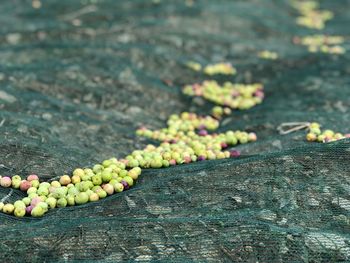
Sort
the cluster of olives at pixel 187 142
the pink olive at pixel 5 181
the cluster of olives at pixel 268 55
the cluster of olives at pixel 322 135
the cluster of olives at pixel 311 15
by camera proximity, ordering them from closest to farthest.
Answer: the pink olive at pixel 5 181, the cluster of olives at pixel 187 142, the cluster of olives at pixel 322 135, the cluster of olives at pixel 268 55, the cluster of olives at pixel 311 15

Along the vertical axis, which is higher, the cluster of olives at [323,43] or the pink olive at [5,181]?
the cluster of olives at [323,43]

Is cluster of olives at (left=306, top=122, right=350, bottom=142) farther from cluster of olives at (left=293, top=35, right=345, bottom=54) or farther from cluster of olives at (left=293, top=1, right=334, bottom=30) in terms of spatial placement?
cluster of olives at (left=293, top=1, right=334, bottom=30)

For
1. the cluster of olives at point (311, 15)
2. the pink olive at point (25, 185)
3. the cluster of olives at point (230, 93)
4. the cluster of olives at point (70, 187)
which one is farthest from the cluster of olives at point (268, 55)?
the pink olive at point (25, 185)

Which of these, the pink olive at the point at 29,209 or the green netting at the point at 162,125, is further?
the pink olive at the point at 29,209

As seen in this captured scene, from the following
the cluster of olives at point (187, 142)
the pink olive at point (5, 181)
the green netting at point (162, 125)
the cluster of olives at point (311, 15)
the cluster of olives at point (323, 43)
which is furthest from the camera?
the cluster of olives at point (311, 15)

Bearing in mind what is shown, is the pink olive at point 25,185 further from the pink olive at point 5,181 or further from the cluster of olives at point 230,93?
the cluster of olives at point 230,93

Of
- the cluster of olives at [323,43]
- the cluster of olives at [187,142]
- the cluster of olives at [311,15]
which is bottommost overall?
the cluster of olives at [187,142]
